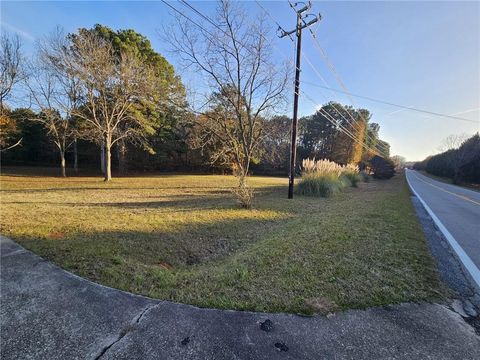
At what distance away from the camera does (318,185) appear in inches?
443

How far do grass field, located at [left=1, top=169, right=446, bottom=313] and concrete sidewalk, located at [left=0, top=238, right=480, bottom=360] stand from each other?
20cm

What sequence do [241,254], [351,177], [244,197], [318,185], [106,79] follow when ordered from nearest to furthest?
[241,254] → [244,197] → [318,185] → [106,79] → [351,177]

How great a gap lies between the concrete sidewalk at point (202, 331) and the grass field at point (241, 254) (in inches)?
7.7

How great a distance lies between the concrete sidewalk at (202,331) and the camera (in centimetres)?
173

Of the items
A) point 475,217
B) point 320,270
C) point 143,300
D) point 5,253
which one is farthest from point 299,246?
point 475,217

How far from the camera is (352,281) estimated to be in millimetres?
2830

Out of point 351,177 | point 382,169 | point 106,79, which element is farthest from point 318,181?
point 382,169

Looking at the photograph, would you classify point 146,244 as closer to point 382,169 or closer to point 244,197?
point 244,197

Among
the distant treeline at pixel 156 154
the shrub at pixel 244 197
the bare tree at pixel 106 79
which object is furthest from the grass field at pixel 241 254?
the distant treeline at pixel 156 154

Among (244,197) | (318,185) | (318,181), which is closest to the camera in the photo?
(244,197)

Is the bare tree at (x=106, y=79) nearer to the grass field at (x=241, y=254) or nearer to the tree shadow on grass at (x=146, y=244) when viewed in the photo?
the grass field at (x=241, y=254)

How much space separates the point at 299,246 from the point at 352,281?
A: 136 cm

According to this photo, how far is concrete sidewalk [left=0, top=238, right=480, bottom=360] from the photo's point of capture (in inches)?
68.2

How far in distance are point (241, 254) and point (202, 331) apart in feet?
6.86
